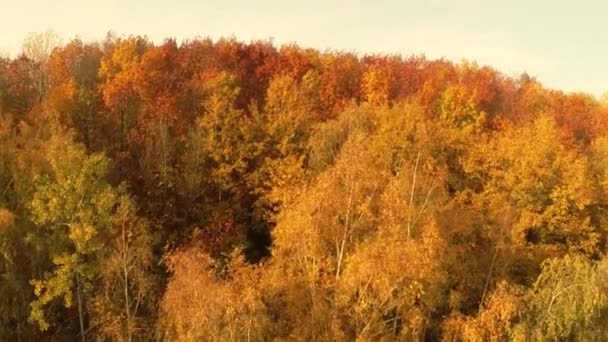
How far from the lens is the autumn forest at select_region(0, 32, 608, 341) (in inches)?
874

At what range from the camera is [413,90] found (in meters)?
48.0

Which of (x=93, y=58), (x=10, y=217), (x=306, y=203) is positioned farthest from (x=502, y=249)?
(x=93, y=58)

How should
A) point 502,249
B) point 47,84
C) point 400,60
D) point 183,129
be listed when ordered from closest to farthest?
point 502,249 < point 183,129 < point 47,84 < point 400,60

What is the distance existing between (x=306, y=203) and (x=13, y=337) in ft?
44.9

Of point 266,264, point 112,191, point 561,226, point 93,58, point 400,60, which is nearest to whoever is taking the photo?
point 266,264

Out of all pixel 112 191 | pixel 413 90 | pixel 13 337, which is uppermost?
pixel 413 90

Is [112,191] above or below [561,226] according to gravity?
above

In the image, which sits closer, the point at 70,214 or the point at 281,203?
the point at 70,214

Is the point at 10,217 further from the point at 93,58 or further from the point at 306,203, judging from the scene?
the point at 93,58

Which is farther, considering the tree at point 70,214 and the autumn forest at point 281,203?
the tree at point 70,214

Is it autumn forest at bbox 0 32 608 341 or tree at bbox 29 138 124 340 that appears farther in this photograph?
tree at bbox 29 138 124 340

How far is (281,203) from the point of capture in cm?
3106

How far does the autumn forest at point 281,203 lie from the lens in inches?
874

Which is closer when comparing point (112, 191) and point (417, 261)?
point (417, 261)
